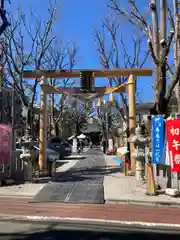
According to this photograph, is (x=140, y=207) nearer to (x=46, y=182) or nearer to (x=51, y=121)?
(x=46, y=182)

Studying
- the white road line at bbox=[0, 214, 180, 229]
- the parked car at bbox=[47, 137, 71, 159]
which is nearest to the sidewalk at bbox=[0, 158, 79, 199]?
the white road line at bbox=[0, 214, 180, 229]

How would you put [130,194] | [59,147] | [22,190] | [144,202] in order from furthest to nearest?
[59,147] → [22,190] → [130,194] → [144,202]

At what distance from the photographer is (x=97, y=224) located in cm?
698

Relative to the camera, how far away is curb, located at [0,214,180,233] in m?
6.61

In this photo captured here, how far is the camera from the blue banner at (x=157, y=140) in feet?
35.3

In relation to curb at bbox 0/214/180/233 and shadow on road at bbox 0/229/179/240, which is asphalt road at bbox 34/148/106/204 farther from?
shadow on road at bbox 0/229/179/240

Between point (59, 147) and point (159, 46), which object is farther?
point (59, 147)

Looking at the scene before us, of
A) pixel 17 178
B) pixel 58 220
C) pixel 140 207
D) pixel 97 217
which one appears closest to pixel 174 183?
pixel 140 207

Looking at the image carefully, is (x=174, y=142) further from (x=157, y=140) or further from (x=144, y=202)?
(x=144, y=202)

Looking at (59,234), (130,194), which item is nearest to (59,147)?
(130,194)

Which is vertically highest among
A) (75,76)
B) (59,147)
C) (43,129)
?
(75,76)

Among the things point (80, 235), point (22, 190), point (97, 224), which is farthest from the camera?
point (22, 190)

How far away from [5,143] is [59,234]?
7158mm

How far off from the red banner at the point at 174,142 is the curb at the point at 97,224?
3201 mm
